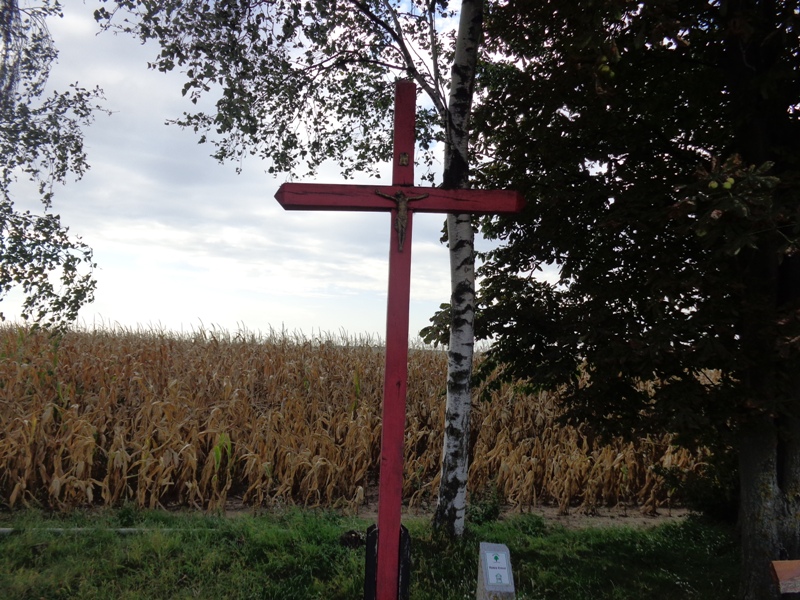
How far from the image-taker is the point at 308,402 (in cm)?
1154

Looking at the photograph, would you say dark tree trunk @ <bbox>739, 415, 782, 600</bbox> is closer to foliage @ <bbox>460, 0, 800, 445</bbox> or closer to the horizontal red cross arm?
foliage @ <bbox>460, 0, 800, 445</bbox>

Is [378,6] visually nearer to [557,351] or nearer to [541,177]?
[541,177]

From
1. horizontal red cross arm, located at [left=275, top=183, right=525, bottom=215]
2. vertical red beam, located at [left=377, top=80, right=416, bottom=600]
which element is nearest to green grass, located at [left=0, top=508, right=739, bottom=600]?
vertical red beam, located at [left=377, top=80, right=416, bottom=600]

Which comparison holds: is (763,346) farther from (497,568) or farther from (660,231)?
(497,568)

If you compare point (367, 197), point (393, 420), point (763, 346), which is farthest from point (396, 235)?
point (763, 346)

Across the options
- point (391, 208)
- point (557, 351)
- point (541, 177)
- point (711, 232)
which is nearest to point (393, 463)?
point (391, 208)

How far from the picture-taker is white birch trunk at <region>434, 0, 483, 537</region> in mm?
6898

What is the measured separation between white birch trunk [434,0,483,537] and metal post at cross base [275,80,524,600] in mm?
1890

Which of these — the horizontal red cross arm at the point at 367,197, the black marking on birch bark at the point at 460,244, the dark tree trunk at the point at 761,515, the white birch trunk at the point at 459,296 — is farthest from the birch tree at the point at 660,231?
the horizontal red cross arm at the point at 367,197

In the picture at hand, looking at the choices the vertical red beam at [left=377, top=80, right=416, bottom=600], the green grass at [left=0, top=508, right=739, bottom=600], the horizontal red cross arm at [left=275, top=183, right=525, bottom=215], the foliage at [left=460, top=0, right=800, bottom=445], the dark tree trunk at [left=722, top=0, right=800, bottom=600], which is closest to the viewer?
the vertical red beam at [left=377, top=80, right=416, bottom=600]

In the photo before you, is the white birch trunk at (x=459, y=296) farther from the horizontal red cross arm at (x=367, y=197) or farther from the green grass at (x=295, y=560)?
the horizontal red cross arm at (x=367, y=197)

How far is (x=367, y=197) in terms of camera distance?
485 centimetres

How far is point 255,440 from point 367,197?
5.47 meters

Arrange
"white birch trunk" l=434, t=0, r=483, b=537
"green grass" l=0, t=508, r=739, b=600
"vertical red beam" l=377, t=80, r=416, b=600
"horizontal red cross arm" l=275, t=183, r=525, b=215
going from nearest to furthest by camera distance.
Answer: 1. "vertical red beam" l=377, t=80, r=416, b=600
2. "horizontal red cross arm" l=275, t=183, r=525, b=215
3. "green grass" l=0, t=508, r=739, b=600
4. "white birch trunk" l=434, t=0, r=483, b=537
